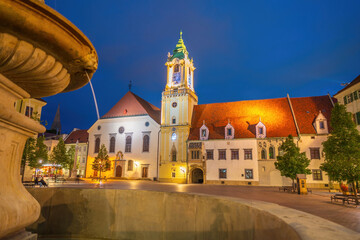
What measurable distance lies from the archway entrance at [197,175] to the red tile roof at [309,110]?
53.5ft

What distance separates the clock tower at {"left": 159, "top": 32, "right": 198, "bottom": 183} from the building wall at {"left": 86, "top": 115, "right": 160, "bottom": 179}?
2.24m

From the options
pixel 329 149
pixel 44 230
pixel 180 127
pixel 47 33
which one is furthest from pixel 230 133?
pixel 47 33

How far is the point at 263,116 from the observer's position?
3972 cm

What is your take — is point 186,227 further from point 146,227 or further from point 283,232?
point 283,232

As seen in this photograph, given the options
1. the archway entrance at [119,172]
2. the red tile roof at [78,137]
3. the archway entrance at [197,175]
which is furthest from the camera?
the red tile roof at [78,137]

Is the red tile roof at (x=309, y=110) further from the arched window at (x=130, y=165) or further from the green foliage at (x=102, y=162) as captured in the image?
the green foliage at (x=102, y=162)

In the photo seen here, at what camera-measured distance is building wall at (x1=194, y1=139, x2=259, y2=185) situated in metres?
36.1

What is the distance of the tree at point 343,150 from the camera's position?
16.8 m

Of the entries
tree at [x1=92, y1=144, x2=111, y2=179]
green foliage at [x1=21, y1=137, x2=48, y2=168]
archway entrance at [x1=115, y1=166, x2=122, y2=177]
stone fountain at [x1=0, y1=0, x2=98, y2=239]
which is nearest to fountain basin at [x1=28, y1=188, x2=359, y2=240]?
stone fountain at [x1=0, y1=0, x2=98, y2=239]

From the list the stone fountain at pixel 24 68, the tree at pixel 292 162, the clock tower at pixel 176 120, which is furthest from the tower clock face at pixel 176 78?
the stone fountain at pixel 24 68

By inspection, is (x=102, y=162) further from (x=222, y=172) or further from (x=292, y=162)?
(x=292, y=162)

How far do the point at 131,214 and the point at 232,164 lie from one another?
2636 centimetres

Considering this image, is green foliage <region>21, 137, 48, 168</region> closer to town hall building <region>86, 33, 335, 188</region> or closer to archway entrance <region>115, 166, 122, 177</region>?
archway entrance <region>115, 166, 122, 177</region>

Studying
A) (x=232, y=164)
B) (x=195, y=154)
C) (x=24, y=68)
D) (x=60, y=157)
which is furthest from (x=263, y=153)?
(x=24, y=68)
